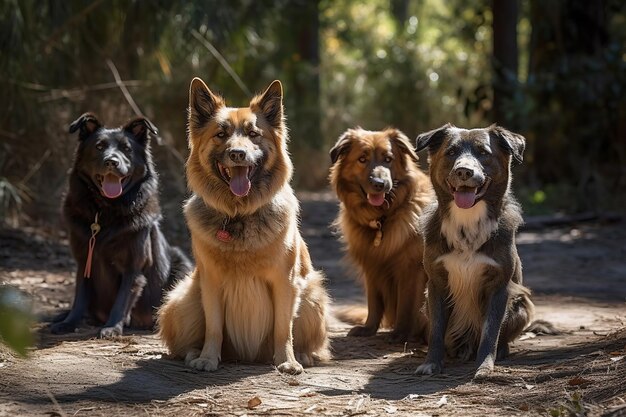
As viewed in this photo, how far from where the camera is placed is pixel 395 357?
624cm

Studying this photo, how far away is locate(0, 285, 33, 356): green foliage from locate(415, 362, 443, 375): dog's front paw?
4141mm

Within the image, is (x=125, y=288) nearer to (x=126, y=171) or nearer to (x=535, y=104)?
(x=126, y=171)

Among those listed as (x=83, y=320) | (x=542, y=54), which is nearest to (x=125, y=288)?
(x=83, y=320)

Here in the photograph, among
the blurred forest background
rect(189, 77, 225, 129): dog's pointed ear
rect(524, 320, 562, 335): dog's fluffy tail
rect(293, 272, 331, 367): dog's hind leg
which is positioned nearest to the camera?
rect(189, 77, 225, 129): dog's pointed ear

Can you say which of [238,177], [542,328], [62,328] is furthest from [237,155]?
[542,328]

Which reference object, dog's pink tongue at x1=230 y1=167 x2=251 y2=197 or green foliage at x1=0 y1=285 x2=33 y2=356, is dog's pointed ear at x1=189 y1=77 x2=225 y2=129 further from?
green foliage at x1=0 y1=285 x2=33 y2=356

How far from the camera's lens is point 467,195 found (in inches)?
215

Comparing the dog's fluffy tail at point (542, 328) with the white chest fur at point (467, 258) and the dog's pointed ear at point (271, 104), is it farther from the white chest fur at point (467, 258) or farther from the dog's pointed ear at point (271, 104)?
the dog's pointed ear at point (271, 104)

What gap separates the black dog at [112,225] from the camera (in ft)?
23.0

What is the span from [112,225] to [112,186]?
1.13ft

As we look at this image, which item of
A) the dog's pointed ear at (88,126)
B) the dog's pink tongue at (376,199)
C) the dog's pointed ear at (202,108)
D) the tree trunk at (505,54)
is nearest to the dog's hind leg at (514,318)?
the dog's pink tongue at (376,199)

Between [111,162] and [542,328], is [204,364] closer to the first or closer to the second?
[111,162]

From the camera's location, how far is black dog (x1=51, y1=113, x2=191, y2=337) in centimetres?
700

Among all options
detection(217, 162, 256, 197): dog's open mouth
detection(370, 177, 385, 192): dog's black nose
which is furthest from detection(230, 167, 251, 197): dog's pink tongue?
detection(370, 177, 385, 192): dog's black nose
